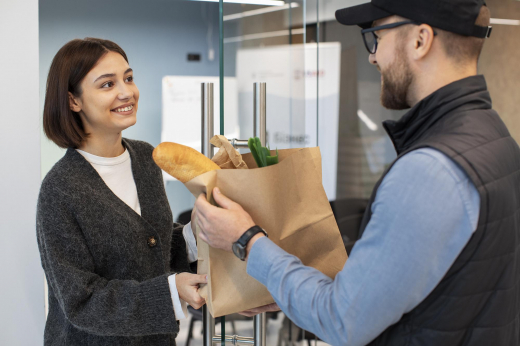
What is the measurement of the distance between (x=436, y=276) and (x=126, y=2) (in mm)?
1328

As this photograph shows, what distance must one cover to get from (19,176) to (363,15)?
1.16m

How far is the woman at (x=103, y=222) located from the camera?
1.20 meters

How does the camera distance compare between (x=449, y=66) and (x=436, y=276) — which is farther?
(x=449, y=66)

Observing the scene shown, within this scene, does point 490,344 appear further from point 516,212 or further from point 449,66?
point 449,66

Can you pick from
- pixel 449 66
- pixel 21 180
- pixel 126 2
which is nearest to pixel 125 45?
pixel 126 2

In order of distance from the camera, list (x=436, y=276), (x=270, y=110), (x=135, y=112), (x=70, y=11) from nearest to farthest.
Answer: (x=436, y=276), (x=135, y=112), (x=70, y=11), (x=270, y=110)

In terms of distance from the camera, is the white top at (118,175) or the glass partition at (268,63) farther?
the glass partition at (268,63)

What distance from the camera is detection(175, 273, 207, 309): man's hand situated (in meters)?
1.17

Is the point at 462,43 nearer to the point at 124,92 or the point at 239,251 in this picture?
the point at 239,251

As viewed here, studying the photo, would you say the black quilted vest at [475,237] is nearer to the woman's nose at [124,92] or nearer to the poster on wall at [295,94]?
the woman's nose at [124,92]

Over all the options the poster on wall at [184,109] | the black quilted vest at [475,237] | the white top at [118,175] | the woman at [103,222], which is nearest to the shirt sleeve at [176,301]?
the woman at [103,222]

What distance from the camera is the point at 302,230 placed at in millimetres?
1076

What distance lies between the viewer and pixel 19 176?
153cm

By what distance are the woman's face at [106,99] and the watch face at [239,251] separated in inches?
23.1
